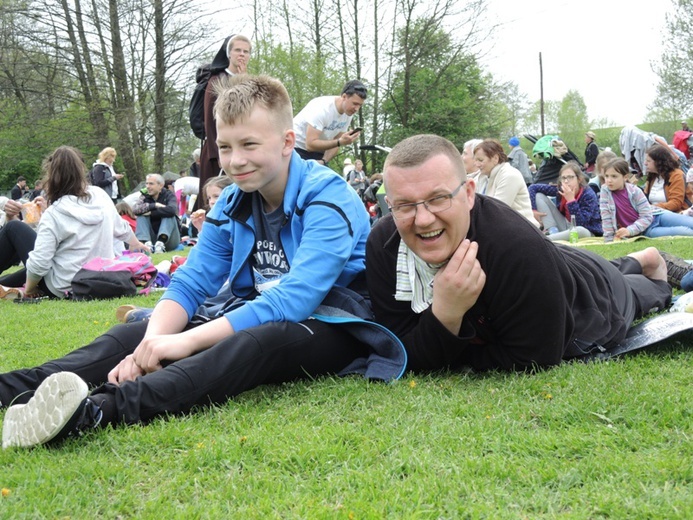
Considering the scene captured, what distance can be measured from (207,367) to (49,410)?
62 centimetres

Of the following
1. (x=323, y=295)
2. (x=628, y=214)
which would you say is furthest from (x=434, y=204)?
(x=628, y=214)

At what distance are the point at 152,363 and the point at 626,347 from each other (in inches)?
87.7

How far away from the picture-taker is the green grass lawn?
1.93 m

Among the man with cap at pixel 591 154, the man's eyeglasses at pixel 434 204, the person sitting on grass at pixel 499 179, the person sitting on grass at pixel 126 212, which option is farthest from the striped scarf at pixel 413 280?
the man with cap at pixel 591 154

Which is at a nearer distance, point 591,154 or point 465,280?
point 465,280

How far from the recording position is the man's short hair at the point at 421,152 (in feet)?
9.36

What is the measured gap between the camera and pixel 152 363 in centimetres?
285

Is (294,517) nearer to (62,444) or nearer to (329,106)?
(62,444)

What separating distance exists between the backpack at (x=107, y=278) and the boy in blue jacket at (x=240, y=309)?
3.82 meters

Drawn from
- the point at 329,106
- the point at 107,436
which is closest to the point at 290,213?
the point at 107,436

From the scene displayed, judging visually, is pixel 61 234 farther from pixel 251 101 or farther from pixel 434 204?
pixel 434 204

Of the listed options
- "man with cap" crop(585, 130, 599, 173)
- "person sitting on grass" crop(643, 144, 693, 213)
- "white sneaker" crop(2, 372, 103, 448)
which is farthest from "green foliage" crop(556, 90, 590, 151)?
"white sneaker" crop(2, 372, 103, 448)

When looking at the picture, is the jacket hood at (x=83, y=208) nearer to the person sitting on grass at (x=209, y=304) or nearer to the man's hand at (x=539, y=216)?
the person sitting on grass at (x=209, y=304)

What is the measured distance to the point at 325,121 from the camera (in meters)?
7.43
